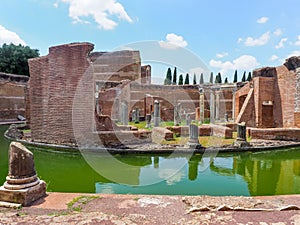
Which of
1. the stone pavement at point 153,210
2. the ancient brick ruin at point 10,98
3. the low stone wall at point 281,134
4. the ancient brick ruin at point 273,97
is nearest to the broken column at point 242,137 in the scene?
the low stone wall at point 281,134

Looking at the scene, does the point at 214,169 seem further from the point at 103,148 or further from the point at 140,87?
A: the point at 140,87

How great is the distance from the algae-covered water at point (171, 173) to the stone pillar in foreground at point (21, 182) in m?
2.12

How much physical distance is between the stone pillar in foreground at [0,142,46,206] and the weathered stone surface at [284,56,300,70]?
18460mm

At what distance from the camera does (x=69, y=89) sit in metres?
11.2

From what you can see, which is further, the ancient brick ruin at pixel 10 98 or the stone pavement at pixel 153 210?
the ancient brick ruin at pixel 10 98

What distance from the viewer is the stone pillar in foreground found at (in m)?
3.92

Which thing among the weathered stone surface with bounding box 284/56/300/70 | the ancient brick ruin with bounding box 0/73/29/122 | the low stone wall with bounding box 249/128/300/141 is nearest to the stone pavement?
the low stone wall with bounding box 249/128/300/141

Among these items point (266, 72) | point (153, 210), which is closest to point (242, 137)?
point (153, 210)

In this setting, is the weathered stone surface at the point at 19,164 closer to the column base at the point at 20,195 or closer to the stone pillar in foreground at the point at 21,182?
the stone pillar in foreground at the point at 21,182

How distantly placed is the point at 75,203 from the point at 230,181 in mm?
4877

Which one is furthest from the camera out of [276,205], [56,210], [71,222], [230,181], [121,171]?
[121,171]

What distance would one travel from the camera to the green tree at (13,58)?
3972 cm

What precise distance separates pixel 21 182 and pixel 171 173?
487 cm

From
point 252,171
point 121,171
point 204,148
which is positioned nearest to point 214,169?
point 252,171
